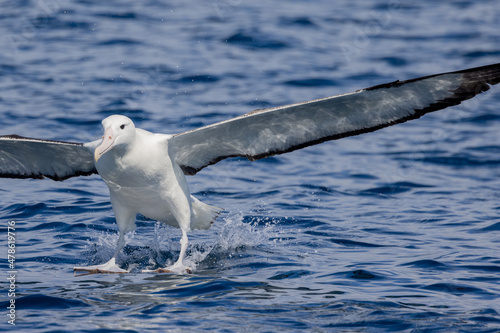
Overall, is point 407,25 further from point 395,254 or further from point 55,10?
point 395,254

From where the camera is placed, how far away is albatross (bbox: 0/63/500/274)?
8.07m

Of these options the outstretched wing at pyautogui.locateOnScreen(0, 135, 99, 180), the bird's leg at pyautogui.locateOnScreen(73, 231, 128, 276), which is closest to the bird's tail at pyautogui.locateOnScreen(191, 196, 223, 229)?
the bird's leg at pyautogui.locateOnScreen(73, 231, 128, 276)

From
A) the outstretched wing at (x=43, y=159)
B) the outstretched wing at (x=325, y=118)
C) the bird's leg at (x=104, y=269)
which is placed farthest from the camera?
the outstretched wing at (x=43, y=159)

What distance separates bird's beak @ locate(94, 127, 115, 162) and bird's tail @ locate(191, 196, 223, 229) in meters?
1.88

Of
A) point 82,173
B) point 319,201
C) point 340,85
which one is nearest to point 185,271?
point 82,173

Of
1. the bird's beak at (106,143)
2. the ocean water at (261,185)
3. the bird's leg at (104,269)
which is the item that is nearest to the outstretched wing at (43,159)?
the bird's beak at (106,143)

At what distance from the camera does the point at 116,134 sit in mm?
8312

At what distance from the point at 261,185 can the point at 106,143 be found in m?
5.19

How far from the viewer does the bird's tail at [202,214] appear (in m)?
9.81

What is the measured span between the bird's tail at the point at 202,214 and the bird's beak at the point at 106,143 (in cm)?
188

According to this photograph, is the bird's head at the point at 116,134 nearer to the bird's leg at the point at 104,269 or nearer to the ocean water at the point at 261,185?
the bird's leg at the point at 104,269

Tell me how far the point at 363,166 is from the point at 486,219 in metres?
3.28

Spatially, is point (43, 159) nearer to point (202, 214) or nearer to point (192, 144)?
point (192, 144)

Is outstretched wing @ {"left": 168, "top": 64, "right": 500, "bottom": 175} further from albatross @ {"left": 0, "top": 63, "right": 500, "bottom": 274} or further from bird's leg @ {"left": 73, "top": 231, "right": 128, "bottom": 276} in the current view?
bird's leg @ {"left": 73, "top": 231, "right": 128, "bottom": 276}
